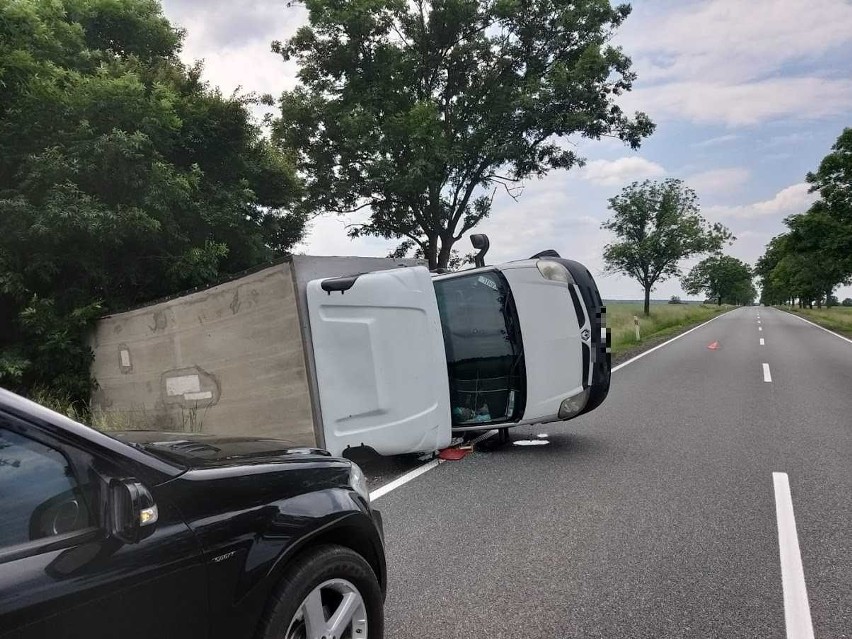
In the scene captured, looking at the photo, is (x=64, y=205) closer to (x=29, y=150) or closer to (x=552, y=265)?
(x=29, y=150)

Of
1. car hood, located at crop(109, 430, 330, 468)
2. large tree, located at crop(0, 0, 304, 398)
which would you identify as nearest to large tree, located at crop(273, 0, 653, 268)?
large tree, located at crop(0, 0, 304, 398)

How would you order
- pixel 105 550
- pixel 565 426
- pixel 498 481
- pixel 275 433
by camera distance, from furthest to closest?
pixel 565 426
pixel 275 433
pixel 498 481
pixel 105 550

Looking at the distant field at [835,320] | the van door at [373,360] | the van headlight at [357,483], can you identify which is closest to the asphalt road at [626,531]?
the van door at [373,360]

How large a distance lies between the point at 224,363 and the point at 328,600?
4.85 metres

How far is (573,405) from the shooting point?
249 inches

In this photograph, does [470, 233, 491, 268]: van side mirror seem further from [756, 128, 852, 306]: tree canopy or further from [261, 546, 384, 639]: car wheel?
[756, 128, 852, 306]: tree canopy

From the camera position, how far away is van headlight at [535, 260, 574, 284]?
20.8ft

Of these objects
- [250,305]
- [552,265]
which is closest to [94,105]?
[250,305]

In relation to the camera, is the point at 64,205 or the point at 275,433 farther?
the point at 64,205

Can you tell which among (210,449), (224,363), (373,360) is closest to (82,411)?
(224,363)

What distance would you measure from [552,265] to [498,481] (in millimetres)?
2398

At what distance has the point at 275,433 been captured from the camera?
6098 millimetres

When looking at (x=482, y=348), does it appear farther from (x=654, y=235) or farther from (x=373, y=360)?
(x=654, y=235)

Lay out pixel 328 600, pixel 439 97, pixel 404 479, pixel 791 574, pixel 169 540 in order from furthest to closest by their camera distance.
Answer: pixel 439 97 < pixel 404 479 < pixel 791 574 < pixel 328 600 < pixel 169 540
